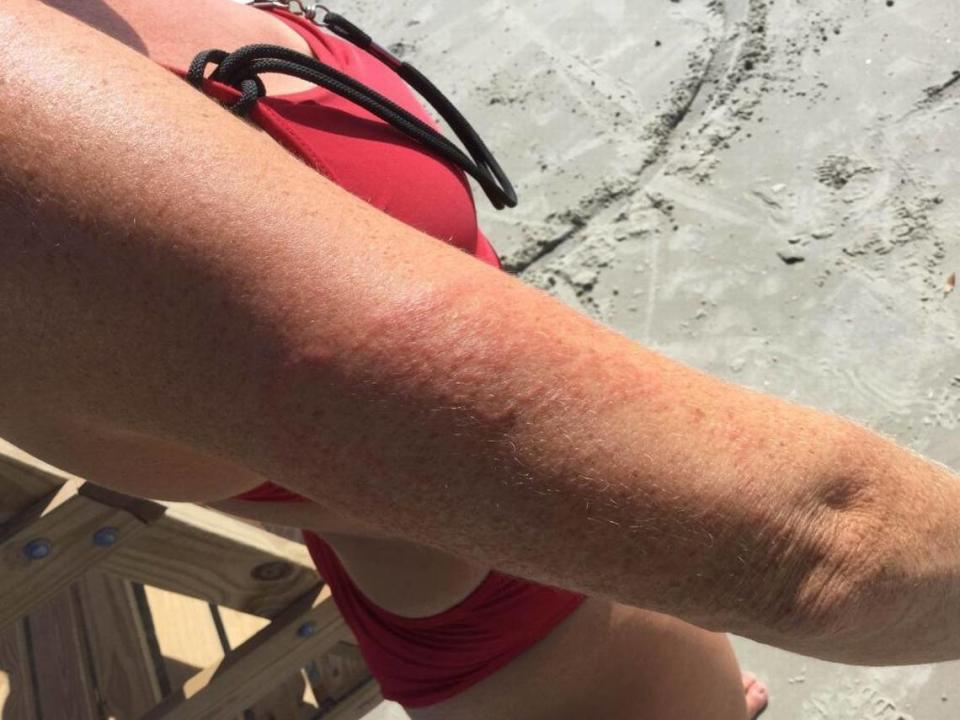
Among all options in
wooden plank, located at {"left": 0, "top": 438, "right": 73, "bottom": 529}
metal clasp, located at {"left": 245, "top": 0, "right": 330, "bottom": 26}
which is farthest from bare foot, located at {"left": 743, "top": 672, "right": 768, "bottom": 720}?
metal clasp, located at {"left": 245, "top": 0, "right": 330, "bottom": 26}

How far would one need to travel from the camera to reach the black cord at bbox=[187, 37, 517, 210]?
0.83 metres

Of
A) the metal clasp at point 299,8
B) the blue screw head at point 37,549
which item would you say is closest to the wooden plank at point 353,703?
the blue screw head at point 37,549

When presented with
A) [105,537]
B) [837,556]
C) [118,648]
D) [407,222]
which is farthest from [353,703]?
[837,556]

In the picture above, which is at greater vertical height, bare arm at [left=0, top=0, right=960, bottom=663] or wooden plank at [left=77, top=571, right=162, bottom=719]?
bare arm at [left=0, top=0, right=960, bottom=663]

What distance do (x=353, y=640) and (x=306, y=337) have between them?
1.29 metres

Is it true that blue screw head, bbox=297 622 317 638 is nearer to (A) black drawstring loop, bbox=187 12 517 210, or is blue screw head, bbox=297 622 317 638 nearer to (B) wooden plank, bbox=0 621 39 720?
(B) wooden plank, bbox=0 621 39 720

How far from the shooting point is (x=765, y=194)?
8.54 ft

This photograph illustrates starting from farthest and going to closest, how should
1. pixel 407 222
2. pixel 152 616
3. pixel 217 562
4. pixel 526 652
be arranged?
pixel 152 616 → pixel 217 562 → pixel 526 652 → pixel 407 222

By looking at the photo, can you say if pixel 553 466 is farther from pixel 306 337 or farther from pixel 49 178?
pixel 49 178

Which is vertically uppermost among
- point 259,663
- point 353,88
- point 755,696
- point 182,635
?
point 353,88

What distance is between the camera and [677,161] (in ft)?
9.04

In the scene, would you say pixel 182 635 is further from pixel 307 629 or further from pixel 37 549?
pixel 37 549

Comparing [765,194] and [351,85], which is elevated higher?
[351,85]

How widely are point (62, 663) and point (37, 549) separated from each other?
2.23 feet
